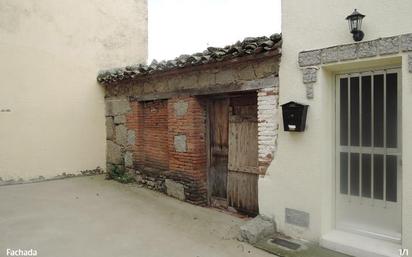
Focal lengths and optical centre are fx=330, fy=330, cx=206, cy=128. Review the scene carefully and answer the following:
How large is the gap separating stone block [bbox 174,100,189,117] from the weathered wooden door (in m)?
0.92

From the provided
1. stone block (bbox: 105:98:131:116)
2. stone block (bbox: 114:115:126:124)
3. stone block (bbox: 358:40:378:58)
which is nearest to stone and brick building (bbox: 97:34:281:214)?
stone block (bbox: 105:98:131:116)

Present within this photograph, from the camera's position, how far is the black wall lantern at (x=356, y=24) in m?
3.62

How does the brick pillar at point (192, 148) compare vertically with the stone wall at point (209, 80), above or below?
below

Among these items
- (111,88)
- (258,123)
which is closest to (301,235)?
(258,123)

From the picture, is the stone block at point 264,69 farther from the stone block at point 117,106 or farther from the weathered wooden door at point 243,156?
the stone block at point 117,106

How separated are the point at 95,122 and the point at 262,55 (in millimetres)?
5287

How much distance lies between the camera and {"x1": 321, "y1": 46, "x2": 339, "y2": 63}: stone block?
12.9 ft

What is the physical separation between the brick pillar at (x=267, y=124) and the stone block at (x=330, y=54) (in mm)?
779

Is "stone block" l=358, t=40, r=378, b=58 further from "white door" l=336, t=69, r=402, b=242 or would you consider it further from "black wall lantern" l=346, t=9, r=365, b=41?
"white door" l=336, t=69, r=402, b=242

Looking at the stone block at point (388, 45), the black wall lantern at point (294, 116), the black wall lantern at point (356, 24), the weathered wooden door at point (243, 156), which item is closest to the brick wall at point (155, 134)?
the weathered wooden door at point (243, 156)

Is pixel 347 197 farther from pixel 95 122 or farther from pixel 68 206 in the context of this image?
pixel 95 122

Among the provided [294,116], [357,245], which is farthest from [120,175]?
[357,245]

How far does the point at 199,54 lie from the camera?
5.54m

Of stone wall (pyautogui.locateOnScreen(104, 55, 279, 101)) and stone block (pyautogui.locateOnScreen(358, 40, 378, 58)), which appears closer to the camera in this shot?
stone block (pyautogui.locateOnScreen(358, 40, 378, 58))
